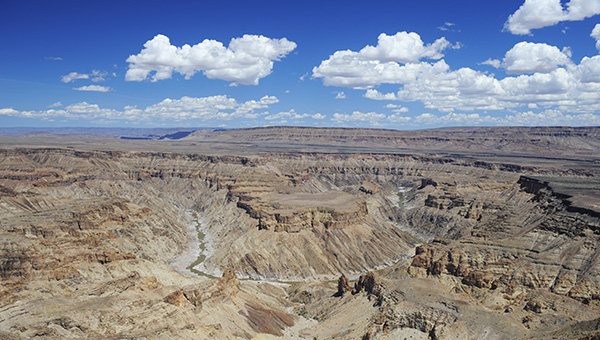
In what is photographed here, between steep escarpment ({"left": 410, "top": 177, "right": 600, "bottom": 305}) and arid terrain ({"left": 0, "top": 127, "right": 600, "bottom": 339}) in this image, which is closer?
arid terrain ({"left": 0, "top": 127, "right": 600, "bottom": 339})

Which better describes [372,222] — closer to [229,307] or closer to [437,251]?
[437,251]

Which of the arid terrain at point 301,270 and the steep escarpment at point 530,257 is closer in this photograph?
the arid terrain at point 301,270

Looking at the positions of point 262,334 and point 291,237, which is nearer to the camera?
point 262,334

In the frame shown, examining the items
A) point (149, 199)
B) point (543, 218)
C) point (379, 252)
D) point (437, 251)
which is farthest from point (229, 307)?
point (149, 199)

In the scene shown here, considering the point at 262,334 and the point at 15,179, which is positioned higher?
the point at 15,179

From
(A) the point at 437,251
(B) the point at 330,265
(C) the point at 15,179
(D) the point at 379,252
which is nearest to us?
(A) the point at 437,251

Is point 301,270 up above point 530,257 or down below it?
below

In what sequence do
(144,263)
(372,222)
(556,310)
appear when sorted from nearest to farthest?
(556,310) < (144,263) < (372,222)

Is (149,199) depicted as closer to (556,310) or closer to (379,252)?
(379,252)

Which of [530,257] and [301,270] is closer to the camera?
[530,257]

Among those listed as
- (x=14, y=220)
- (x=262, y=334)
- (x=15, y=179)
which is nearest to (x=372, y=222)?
(x=262, y=334)
